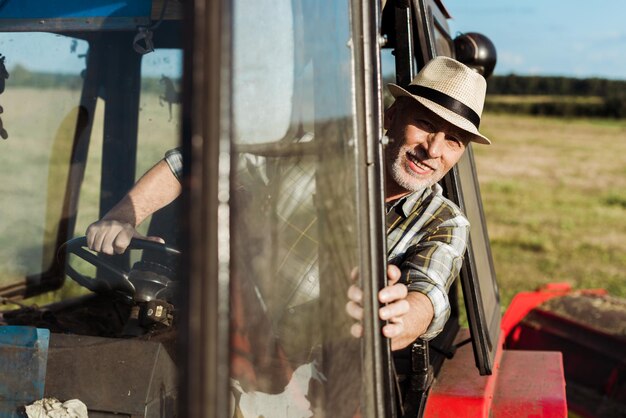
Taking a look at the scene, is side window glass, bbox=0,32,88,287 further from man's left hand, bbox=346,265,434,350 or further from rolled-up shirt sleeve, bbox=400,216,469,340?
man's left hand, bbox=346,265,434,350

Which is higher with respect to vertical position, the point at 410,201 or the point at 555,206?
the point at 410,201

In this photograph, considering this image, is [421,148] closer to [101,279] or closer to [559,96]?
[101,279]

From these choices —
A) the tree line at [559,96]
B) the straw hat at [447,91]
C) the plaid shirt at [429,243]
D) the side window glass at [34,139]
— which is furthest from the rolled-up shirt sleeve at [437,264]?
the tree line at [559,96]

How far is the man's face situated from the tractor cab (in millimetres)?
127

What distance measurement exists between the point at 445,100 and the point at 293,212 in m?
1.01

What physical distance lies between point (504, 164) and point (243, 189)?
737 inches

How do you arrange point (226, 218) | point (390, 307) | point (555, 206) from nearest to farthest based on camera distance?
point (226, 218) < point (390, 307) < point (555, 206)

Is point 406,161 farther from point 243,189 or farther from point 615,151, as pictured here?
point 615,151

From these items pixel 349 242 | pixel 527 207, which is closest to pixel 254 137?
pixel 349 242

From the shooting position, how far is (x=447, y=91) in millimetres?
2189

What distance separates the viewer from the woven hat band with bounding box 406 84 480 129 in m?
2.20

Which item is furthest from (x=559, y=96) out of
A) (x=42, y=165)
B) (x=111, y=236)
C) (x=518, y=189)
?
(x=111, y=236)

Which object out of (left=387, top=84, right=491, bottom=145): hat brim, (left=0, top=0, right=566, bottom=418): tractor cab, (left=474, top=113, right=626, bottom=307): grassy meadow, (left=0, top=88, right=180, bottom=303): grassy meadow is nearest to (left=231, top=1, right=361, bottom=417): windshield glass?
(left=0, top=0, right=566, bottom=418): tractor cab

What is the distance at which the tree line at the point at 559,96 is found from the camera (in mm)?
31844
